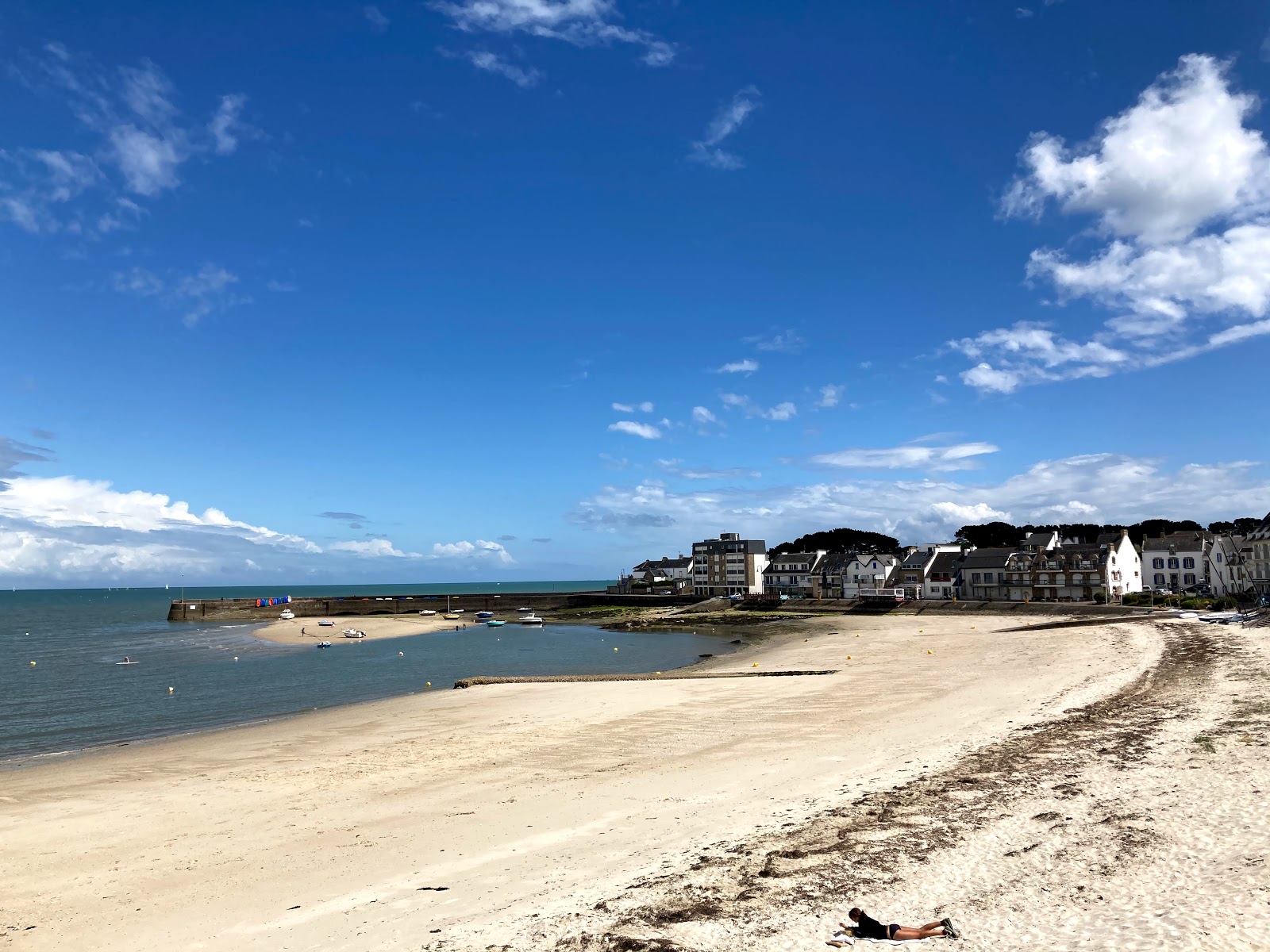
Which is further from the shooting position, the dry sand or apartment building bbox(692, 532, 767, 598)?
apartment building bbox(692, 532, 767, 598)

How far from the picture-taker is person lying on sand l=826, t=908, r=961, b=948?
9.12 meters

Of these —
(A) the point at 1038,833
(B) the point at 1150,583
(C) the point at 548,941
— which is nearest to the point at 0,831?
(C) the point at 548,941

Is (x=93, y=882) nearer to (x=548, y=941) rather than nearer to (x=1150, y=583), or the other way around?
(x=548, y=941)


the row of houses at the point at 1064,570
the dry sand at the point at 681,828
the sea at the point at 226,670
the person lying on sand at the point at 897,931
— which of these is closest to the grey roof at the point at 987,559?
the row of houses at the point at 1064,570

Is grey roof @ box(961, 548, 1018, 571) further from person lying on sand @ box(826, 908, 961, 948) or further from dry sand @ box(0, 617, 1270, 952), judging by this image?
person lying on sand @ box(826, 908, 961, 948)

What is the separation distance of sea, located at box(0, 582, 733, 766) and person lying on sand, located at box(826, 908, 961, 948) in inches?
1276

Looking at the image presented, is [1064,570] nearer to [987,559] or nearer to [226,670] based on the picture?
[987,559]

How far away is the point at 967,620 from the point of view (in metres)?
79.4

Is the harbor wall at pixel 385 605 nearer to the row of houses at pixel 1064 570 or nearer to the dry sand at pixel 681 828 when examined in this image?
the row of houses at pixel 1064 570

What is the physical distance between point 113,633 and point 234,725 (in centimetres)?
8390

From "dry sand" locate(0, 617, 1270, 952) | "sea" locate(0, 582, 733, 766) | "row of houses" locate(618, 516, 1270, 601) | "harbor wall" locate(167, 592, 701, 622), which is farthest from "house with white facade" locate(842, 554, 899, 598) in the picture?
"dry sand" locate(0, 617, 1270, 952)

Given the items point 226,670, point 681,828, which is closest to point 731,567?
point 226,670

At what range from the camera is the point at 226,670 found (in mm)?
57656

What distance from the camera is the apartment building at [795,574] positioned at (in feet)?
439
